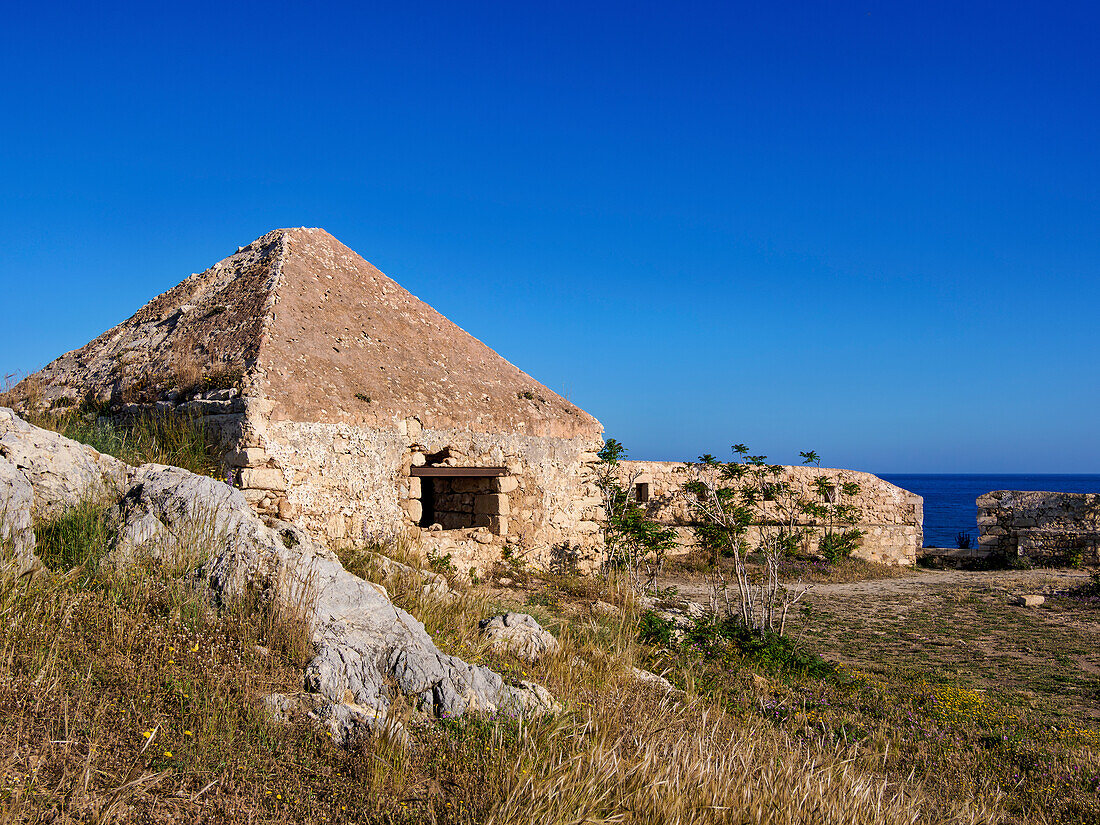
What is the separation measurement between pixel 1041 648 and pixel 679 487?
7.83 meters

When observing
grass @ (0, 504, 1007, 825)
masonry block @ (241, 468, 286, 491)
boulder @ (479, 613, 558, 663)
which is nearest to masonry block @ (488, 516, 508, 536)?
masonry block @ (241, 468, 286, 491)

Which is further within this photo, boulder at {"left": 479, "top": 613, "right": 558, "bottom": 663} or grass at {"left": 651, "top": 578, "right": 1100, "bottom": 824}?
boulder at {"left": 479, "top": 613, "right": 558, "bottom": 663}

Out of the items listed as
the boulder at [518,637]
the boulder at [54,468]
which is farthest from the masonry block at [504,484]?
the boulder at [54,468]

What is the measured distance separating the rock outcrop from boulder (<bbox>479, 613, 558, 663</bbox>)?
2.48 ft

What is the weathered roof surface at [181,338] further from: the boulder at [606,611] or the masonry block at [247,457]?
the boulder at [606,611]

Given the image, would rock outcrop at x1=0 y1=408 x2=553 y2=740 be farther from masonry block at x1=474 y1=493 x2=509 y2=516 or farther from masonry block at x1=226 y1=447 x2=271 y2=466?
masonry block at x1=474 y1=493 x2=509 y2=516

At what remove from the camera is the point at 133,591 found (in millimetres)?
3590

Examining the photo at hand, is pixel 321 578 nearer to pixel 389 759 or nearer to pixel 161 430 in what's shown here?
pixel 389 759

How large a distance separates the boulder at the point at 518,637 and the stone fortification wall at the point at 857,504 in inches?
362

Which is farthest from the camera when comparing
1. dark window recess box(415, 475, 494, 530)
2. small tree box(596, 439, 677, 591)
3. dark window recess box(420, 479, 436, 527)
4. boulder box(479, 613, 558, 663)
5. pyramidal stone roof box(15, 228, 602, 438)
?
small tree box(596, 439, 677, 591)

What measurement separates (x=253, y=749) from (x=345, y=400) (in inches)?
220

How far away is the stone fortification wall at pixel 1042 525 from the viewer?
15.4 meters

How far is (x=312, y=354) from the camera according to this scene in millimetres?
8266

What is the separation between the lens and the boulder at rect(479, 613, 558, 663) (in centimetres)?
491
